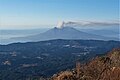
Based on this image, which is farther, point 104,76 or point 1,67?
point 1,67

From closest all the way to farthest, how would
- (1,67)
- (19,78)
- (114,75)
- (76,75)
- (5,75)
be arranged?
(114,75), (76,75), (19,78), (5,75), (1,67)

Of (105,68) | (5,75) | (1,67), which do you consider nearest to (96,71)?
(105,68)

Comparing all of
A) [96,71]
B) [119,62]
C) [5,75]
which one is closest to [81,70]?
[96,71]

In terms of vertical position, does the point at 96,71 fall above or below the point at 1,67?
above

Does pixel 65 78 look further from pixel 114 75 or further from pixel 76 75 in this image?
pixel 114 75

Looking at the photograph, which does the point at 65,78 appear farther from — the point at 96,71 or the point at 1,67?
the point at 1,67

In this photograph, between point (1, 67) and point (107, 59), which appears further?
point (1, 67)

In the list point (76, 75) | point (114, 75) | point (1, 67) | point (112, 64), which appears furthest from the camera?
point (1, 67)

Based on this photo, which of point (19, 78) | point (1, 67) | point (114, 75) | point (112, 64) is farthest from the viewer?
point (1, 67)

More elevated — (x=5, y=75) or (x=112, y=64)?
(x=112, y=64)
